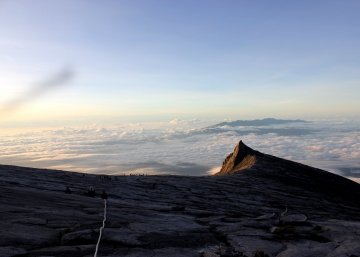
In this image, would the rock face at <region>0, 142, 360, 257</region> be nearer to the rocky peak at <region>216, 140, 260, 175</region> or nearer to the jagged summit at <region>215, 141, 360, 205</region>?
the jagged summit at <region>215, 141, 360, 205</region>

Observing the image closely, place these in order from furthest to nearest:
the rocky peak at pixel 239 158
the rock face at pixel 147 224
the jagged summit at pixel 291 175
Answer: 1. the rocky peak at pixel 239 158
2. the jagged summit at pixel 291 175
3. the rock face at pixel 147 224

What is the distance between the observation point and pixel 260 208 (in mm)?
26812

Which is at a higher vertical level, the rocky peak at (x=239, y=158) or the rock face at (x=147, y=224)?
the rock face at (x=147, y=224)

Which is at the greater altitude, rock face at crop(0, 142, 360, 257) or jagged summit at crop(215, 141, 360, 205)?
rock face at crop(0, 142, 360, 257)

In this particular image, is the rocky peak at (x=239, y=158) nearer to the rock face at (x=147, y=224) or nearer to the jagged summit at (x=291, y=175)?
the jagged summit at (x=291, y=175)

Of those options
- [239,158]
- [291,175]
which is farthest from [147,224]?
[239,158]

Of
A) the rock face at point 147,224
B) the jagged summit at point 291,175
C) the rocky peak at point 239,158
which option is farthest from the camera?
the rocky peak at point 239,158

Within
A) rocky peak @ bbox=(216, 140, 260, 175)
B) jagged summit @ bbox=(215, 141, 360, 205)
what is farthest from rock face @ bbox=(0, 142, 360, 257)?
rocky peak @ bbox=(216, 140, 260, 175)

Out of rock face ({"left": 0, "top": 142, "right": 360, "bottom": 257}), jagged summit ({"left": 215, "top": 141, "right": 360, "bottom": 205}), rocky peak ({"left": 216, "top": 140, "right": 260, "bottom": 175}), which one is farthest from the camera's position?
rocky peak ({"left": 216, "top": 140, "right": 260, "bottom": 175})

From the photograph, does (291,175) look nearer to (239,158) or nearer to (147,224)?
(239,158)

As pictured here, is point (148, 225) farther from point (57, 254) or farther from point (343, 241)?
point (343, 241)

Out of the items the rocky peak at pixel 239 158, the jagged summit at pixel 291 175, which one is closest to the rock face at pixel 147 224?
the jagged summit at pixel 291 175

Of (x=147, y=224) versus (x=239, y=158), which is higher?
(x=147, y=224)

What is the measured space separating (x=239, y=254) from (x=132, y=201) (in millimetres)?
12407
